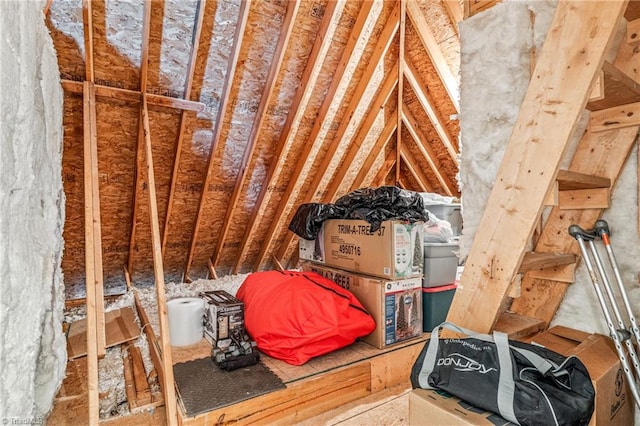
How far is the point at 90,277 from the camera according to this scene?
2.02 meters

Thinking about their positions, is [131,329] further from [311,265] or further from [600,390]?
[600,390]

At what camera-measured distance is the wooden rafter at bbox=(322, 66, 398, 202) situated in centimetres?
377

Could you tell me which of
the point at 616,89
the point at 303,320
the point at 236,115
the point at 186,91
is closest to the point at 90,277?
the point at 303,320

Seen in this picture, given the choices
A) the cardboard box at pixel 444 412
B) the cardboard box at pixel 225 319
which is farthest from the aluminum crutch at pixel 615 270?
the cardboard box at pixel 225 319

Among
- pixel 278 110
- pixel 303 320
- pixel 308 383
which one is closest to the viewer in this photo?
pixel 308 383

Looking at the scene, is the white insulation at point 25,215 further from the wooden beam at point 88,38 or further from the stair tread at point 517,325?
the stair tread at point 517,325

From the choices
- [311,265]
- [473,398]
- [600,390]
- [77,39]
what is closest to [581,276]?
[600,390]

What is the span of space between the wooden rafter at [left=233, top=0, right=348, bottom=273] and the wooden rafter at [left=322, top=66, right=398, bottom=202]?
0.67 meters

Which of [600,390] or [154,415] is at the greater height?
[600,390]

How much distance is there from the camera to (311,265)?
11.4ft

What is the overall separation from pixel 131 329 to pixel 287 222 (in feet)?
7.42

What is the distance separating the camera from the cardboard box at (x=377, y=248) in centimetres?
260

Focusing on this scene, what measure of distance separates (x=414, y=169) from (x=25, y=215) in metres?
4.44

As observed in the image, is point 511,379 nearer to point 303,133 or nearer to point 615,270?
point 615,270
